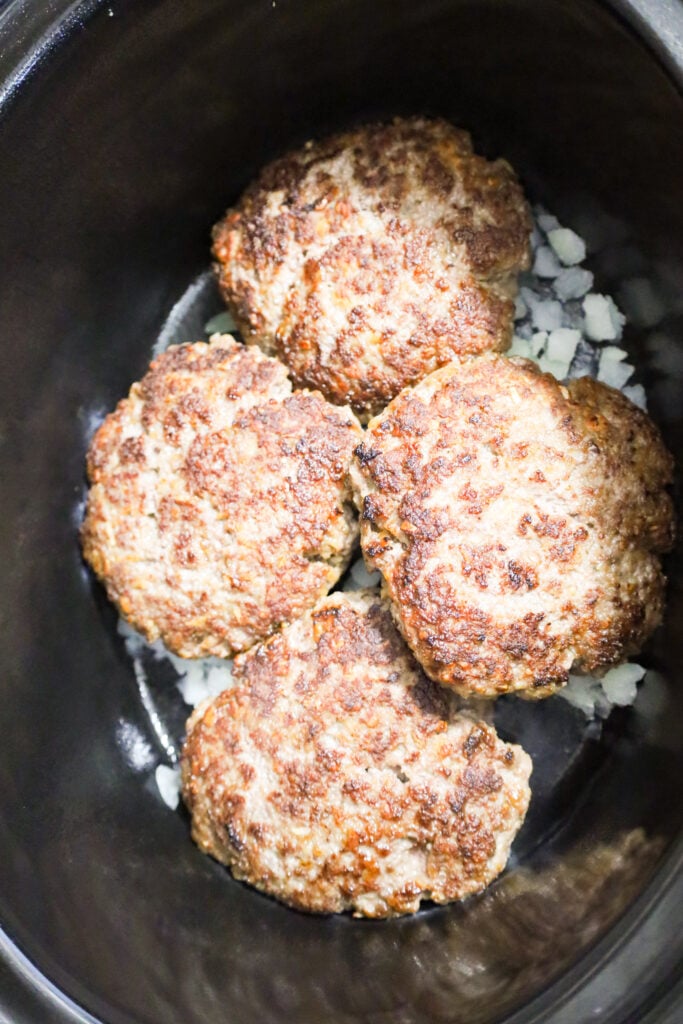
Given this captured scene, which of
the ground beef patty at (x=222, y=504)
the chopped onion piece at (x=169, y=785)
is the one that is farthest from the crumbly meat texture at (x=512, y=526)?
the chopped onion piece at (x=169, y=785)

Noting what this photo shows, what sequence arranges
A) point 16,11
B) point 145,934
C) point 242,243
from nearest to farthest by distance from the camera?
point 16,11 → point 145,934 → point 242,243

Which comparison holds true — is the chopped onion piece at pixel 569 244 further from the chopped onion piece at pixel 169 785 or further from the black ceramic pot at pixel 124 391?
the chopped onion piece at pixel 169 785

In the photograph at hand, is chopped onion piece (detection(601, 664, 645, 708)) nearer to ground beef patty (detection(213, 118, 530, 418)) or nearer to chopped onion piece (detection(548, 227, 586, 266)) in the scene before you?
ground beef patty (detection(213, 118, 530, 418))

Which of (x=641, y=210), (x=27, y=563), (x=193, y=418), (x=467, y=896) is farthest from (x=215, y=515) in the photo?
(x=641, y=210)

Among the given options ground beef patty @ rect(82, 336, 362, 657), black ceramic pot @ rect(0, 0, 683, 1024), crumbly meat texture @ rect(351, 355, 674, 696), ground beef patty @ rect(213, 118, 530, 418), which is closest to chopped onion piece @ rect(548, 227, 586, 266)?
black ceramic pot @ rect(0, 0, 683, 1024)

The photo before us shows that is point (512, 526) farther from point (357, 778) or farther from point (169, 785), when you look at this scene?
point (169, 785)

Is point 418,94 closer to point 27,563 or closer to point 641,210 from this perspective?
point 641,210

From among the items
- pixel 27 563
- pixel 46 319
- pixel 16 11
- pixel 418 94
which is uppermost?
pixel 16 11
